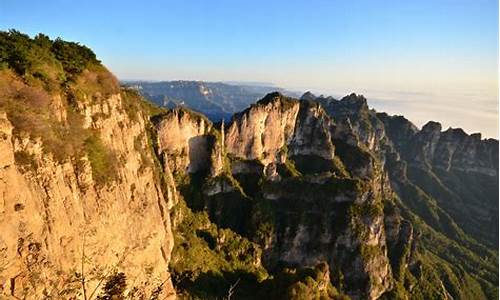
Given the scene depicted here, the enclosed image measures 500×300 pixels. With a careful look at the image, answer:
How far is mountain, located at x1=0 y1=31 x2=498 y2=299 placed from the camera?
35.9 metres

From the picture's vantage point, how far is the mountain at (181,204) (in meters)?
35.9

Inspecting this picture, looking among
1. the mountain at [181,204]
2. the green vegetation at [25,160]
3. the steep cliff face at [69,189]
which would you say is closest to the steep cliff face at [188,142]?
the mountain at [181,204]

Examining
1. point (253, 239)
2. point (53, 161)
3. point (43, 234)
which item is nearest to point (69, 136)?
point (53, 161)

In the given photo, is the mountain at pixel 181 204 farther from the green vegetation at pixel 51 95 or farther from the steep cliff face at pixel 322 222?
the steep cliff face at pixel 322 222

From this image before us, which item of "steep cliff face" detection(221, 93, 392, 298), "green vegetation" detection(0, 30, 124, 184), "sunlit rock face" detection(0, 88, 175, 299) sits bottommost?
"steep cliff face" detection(221, 93, 392, 298)

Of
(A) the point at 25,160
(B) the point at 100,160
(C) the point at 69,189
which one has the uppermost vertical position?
(A) the point at 25,160

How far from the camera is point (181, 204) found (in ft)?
334

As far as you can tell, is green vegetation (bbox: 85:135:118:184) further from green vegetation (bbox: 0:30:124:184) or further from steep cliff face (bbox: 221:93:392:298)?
steep cliff face (bbox: 221:93:392:298)

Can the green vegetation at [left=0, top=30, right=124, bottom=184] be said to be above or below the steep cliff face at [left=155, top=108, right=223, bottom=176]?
above

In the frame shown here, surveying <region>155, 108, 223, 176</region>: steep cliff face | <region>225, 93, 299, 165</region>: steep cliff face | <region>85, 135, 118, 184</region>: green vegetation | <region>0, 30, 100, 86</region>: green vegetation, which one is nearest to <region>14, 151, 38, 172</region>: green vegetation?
<region>85, 135, 118, 184</region>: green vegetation

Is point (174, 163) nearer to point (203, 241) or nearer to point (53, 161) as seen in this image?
point (203, 241)

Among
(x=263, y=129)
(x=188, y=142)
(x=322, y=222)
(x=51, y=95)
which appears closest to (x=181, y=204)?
(x=188, y=142)

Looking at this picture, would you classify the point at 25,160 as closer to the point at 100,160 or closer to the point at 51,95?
the point at 51,95

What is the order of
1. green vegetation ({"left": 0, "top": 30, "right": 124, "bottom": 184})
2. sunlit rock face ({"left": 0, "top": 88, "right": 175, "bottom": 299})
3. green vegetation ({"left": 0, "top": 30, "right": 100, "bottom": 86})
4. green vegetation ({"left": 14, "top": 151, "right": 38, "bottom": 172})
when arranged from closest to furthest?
1. sunlit rock face ({"left": 0, "top": 88, "right": 175, "bottom": 299})
2. green vegetation ({"left": 14, "top": 151, "right": 38, "bottom": 172})
3. green vegetation ({"left": 0, "top": 30, "right": 124, "bottom": 184})
4. green vegetation ({"left": 0, "top": 30, "right": 100, "bottom": 86})
